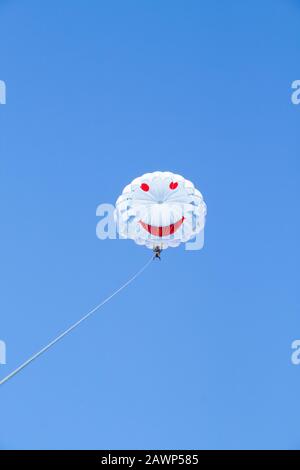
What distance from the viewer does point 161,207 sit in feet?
56.3

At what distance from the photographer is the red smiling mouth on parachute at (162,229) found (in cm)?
1730

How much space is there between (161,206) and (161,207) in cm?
4

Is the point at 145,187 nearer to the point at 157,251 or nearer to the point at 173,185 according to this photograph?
the point at 173,185

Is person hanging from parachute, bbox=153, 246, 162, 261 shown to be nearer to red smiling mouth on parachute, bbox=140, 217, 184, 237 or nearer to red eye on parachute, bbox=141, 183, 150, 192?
red smiling mouth on parachute, bbox=140, 217, 184, 237

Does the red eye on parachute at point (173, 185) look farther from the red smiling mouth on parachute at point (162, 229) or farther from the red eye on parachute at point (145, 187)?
the red smiling mouth on parachute at point (162, 229)

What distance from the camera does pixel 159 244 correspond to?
58.4 feet

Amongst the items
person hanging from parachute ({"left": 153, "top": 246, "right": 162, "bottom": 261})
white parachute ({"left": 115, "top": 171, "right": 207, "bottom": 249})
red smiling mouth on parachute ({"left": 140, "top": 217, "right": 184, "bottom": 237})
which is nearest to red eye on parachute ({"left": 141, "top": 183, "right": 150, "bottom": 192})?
white parachute ({"left": 115, "top": 171, "right": 207, "bottom": 249})

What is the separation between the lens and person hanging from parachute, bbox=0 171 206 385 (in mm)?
17031

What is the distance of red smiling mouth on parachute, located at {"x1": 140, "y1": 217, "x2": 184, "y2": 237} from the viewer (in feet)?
56.7

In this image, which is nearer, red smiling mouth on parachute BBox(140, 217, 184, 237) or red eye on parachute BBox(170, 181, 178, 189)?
red eye on parachute BBox(170, 181, 178, 189)

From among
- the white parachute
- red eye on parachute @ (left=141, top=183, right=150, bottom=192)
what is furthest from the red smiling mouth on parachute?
red eye on parachute @ (left=141, top=183, right=150, bottom=192)

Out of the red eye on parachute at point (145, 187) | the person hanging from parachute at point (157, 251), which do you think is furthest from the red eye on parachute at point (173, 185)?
the person hanging from parachute at point (157, 251)

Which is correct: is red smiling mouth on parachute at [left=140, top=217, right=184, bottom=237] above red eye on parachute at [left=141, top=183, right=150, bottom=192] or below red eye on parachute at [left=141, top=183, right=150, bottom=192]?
below
